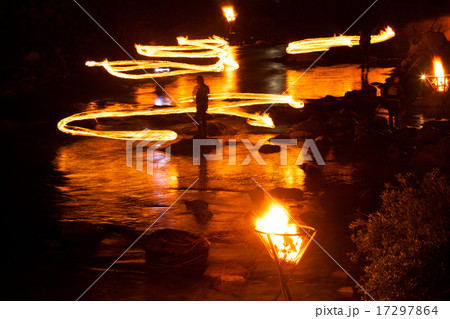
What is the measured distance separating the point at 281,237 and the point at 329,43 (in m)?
31.5

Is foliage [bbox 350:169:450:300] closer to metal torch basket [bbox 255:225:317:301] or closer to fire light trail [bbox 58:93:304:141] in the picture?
metal torch basket [bbox 255:225:317:301]

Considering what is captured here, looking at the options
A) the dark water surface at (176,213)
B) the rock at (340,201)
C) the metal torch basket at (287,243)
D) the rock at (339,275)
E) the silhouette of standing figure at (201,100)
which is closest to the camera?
the metal torch basket at (287,243)

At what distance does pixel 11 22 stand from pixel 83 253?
2697 centimetres

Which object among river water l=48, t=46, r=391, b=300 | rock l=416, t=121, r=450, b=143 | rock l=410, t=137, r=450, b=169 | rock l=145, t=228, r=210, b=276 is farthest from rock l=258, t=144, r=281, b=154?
rock l=145, t=228, r=210, b=276

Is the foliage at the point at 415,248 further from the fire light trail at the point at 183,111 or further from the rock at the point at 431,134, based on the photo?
the fire light trail at the point at 183,111

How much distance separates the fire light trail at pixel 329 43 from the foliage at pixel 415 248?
94.3 feet

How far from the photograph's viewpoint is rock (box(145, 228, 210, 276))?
9.22 meters

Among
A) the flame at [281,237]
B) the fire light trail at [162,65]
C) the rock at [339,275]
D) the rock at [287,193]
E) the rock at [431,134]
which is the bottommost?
the rock at [339,275]

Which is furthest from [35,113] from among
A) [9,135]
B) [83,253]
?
[83,253]

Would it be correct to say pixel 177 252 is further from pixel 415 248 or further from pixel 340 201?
pixel 415 248

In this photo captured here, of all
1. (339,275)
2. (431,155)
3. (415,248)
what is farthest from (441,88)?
(415,248)

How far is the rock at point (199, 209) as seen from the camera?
11695 millimetres

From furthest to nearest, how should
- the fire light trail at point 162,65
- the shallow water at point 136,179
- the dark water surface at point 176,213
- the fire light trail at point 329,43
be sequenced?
the fire light trail at point 329,43 < the fire light trail at point 162,65 < the shallow water at point 136,179 < the dark water surface at point 176,213

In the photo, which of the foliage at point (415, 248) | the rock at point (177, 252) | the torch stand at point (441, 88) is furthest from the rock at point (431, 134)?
the foliage at point (415, 248)
